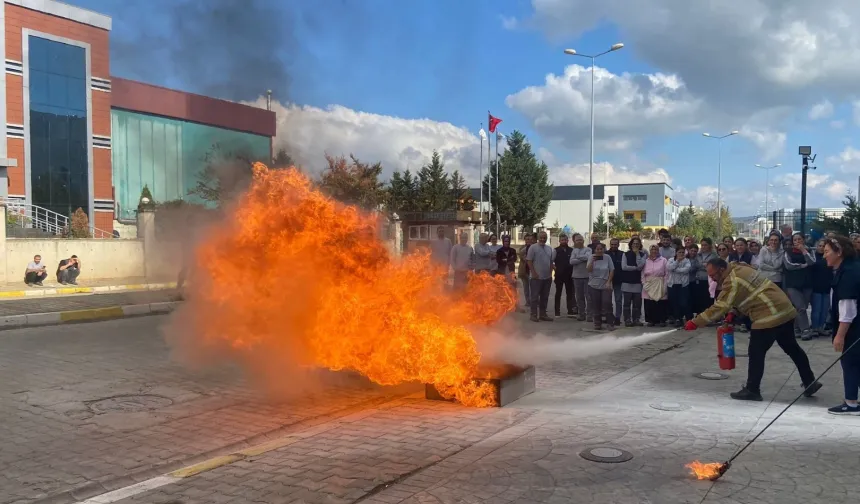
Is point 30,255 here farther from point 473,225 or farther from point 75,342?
point 473,225

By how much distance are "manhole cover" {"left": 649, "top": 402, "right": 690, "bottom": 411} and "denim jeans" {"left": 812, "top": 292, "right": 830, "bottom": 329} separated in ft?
20.6

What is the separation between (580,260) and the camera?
1297 centimetres

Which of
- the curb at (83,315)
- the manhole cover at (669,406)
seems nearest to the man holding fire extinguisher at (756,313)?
the manhole cover at (669,406)

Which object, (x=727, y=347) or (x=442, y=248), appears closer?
(x=727, y=347)

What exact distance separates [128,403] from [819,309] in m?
11.3

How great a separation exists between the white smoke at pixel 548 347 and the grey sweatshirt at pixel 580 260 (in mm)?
2025

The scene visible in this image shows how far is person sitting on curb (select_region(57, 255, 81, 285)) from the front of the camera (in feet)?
71.6

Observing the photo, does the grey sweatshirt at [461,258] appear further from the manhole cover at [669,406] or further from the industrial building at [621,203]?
the industrial building at [621,203]

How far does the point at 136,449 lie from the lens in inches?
210

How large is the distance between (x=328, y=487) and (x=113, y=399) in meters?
3.76

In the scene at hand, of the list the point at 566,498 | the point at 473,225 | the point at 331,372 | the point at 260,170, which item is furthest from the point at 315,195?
the point at 473,225

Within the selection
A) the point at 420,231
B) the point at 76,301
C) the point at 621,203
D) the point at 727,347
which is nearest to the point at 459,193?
the point at 420,231

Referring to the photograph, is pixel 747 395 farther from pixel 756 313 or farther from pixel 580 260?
pixel 580 260

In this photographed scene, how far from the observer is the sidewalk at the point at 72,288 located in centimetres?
1860
